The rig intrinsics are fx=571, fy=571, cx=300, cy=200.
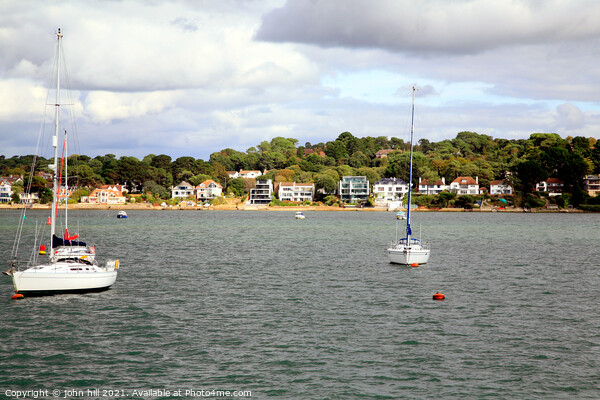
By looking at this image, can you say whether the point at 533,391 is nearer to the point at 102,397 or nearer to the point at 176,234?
the point at 102,397

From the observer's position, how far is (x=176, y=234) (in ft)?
365

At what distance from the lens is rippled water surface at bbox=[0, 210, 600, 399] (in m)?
25.6

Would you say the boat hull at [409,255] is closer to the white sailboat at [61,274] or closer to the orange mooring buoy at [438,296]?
the orange mooring buoy at [438,296]

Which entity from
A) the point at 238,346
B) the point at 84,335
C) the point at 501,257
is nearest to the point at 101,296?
the point at 84,335

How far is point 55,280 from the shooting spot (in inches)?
1623

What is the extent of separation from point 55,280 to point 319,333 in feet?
67.0

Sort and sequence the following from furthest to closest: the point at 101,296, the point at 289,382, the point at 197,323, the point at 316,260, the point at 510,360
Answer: the point at 316,260
the point at 101,296
the point at 197,323
the point at 510,360
the point at 289,382

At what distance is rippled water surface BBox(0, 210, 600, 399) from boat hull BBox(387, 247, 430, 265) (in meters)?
0.98

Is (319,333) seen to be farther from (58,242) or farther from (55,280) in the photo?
(58,242)

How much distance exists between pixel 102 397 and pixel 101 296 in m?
20.8

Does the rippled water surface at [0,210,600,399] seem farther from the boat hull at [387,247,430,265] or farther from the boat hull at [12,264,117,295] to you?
the boat hull at [387,247,430,265]

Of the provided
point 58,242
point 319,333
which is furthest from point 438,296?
point 58,242

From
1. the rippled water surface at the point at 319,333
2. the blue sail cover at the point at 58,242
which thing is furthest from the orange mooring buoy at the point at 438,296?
the blue sail cover at the point at 58,242

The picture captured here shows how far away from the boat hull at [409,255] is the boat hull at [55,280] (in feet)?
103
